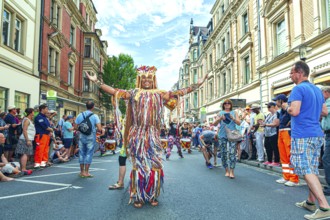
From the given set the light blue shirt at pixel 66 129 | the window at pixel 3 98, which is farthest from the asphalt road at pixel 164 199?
the window at pixel 3 98

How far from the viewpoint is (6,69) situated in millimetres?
12641

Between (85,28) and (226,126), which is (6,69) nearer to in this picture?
(226,126)

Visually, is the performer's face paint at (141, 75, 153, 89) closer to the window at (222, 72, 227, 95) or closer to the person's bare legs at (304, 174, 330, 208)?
the person's bare legs at (304, 174, 330, 208)

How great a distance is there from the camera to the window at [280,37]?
14613mm

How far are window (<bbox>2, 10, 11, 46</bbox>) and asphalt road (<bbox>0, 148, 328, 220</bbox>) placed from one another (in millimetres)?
10253

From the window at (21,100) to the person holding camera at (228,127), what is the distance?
468 inches

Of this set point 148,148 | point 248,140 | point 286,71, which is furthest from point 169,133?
point 148,148

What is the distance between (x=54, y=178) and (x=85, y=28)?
25.7 metres

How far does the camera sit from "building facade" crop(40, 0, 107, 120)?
17734 millimetres

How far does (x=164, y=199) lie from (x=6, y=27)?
536 inches

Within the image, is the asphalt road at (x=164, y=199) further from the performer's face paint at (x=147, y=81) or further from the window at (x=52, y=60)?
the window at (x=52, y=60)

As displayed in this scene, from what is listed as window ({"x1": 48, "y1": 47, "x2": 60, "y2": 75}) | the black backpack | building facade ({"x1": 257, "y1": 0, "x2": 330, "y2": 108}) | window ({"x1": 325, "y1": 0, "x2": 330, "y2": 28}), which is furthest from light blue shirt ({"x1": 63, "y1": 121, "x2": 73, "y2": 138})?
window ({"x1": 325, "y1": 0, "x2": 330, "y2": 28})

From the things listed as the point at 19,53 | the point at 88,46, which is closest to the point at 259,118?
the point at 19,53

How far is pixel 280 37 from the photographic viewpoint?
15016 millimetres
